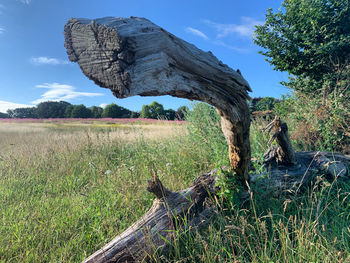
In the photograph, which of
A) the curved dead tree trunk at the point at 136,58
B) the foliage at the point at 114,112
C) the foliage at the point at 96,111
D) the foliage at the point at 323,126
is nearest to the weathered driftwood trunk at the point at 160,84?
the curved dead tree trunk at the point at 136,58

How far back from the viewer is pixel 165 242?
2.21 m

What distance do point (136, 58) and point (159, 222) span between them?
5.90 ft

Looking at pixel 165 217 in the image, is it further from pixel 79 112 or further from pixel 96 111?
pixel 96 111

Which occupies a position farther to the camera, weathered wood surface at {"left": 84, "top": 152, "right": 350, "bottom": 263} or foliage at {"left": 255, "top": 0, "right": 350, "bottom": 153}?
foliage at {"left": 255, "top": 0, "right": 350, "bottom": 153}

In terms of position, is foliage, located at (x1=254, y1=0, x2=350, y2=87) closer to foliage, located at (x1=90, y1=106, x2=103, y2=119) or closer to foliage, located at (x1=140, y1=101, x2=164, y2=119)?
foliage, located at (x1=140, y1=101, x2=164, y2=119)

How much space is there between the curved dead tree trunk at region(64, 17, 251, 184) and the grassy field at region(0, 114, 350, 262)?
1490 millimetres

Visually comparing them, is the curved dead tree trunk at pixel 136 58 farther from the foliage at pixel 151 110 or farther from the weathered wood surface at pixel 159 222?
the foliage at pixel 151 110

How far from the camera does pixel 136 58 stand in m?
1.57

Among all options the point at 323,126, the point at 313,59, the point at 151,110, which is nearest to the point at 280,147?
the point at 323,126

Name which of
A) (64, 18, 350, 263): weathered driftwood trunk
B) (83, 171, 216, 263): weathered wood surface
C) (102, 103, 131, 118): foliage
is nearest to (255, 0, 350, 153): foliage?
(64, 18, 350, 263): weathered driftwood trunk

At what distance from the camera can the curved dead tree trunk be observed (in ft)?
4.81

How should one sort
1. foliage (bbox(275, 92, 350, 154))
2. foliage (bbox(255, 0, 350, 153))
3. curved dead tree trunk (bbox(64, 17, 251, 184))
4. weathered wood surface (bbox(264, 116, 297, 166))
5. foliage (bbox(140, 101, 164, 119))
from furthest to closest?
foliage (bbox(140, 101, 164, 119)), foliage (bbox(255, 0, 350, 153)), foliage (bbox(275, 92, 350, 154)), weathered wood surface (bbox(264, 116, 297, 166)), curved dead tree trunk (bbox(64, 17, 251, 184))

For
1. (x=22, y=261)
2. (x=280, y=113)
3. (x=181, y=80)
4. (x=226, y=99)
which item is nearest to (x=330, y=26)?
(x=280, y=113)

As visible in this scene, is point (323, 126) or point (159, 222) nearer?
point (159, 222)
